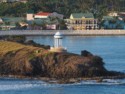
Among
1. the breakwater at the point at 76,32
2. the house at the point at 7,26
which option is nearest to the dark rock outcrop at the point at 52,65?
the breakwater at the point at 76,32

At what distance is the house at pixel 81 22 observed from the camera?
398 feet

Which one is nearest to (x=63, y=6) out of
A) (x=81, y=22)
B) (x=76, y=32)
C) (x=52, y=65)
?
(x=81, y=22)

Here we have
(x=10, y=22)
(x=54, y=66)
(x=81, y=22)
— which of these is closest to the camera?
(x=54, y=66)

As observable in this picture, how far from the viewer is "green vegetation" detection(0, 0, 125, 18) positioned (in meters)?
130

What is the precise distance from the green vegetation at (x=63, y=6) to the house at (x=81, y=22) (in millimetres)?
6018

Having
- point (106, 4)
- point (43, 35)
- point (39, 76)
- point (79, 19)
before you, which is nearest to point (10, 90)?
point (39, 76)

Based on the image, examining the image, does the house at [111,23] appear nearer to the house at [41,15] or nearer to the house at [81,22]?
the house at [81,22]

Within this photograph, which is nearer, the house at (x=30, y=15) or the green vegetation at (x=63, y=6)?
the house at (x=30, y=15)

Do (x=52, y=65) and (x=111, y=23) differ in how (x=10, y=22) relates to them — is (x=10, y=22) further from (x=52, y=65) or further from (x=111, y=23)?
(x=52, y=65)

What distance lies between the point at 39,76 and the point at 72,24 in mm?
77104

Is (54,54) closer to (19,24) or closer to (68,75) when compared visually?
(68,75)

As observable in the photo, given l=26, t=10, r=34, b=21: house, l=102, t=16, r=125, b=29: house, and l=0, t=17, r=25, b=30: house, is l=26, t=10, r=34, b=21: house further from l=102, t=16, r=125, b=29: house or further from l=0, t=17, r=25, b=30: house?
l=102, t=16, r=125, b=29: house

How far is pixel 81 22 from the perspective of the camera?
123 meters

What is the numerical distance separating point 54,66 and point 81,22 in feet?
255
